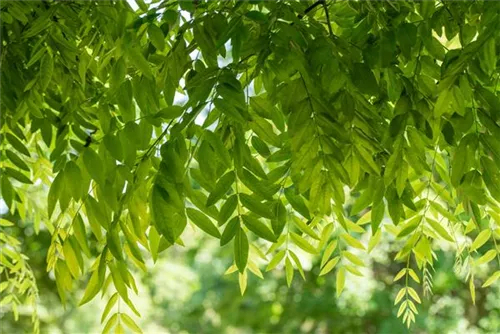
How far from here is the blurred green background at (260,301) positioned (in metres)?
4.50

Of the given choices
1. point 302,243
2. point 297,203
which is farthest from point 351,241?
point 297,203

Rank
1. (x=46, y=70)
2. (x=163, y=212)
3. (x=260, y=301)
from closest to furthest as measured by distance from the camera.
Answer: (x=163, y=212), (x=46, y=70), (x=260, y=301)

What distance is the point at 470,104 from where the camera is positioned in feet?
3.04

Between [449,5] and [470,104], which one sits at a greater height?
[449,5]

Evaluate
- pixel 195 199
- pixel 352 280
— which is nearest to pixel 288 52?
pixel 195 199

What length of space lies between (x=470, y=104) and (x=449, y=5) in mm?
112

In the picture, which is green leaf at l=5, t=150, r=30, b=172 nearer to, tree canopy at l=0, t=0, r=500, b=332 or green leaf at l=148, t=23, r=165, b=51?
tree canopy at l=0, t=0, r=500, b=332

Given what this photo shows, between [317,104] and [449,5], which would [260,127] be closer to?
[317,104]

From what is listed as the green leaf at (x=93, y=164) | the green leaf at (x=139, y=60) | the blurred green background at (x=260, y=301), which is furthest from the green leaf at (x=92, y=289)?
the blurred green background at (x=260, y=301)

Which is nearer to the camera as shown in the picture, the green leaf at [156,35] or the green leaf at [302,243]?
the green leaf at [156,35]

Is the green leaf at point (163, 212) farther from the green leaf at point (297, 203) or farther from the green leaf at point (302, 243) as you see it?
the green leaf at point (302, 243)

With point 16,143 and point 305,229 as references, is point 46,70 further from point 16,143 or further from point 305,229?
point 305,229

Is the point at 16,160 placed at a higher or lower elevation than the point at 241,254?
higher

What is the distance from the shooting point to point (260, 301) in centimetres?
500
